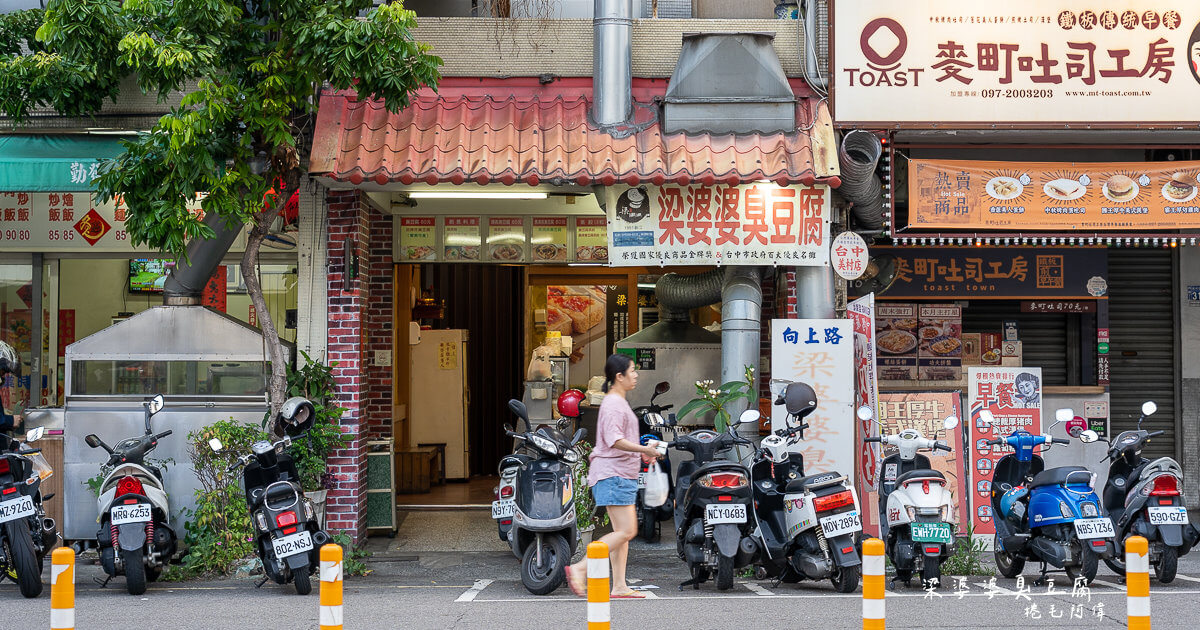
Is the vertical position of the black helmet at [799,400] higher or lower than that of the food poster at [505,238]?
lower

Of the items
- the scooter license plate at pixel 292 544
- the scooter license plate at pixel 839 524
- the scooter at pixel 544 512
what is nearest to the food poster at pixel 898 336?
the scooter license plate at pixel 839 524

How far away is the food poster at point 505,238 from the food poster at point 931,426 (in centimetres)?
425

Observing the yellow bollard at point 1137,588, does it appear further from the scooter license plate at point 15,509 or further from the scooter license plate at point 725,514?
the scooter license plate at point 15,509

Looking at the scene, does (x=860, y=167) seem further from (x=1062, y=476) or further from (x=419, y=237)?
(x=419, y=237)

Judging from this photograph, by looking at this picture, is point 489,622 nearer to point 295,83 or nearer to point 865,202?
point 295,83

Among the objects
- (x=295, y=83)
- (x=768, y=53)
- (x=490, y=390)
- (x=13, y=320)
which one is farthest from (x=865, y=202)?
(x=13, y=320)

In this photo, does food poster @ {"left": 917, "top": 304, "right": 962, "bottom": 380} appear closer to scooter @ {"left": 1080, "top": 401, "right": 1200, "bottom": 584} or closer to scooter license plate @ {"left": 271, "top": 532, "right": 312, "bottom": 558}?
scooter @ {"left": 1080, "top": 401, "right": 1200, "bottom": 584}

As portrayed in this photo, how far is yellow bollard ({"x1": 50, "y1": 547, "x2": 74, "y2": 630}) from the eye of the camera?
5.21m

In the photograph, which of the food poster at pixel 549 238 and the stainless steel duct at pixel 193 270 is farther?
the food poster at pixel 549 238

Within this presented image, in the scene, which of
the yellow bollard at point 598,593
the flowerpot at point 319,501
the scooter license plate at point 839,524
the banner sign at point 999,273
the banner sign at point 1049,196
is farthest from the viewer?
the banner sign at point 999,273

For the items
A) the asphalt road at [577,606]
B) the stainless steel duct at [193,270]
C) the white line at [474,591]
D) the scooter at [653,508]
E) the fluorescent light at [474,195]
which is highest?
the fluorescent light at [474,195]

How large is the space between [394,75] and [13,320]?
6.14 m

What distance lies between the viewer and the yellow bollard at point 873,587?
531 cm

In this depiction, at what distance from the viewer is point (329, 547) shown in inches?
206
